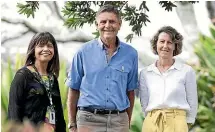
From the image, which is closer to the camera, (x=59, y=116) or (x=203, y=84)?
(x=59, y=116)

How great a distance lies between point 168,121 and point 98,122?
0.44 metres

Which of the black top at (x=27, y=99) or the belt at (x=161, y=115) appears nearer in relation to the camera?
the black top at (x=27, y=99)

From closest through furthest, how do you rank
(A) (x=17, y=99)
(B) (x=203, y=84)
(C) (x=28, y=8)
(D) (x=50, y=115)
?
(A) (x=17, y=99)
(D) (x=50, y=115)
(C) (x=28, y=8)
(B) (x=203, y=84)

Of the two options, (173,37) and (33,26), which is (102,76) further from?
(33,26)

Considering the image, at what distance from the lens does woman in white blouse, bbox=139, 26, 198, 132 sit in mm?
3250

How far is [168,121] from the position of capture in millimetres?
3252

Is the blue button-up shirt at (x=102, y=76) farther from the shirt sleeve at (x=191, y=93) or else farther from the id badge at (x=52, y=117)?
the shirt sleeve at (x=191, y=93)

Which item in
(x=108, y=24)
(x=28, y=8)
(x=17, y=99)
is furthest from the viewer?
(x=28, y=8)

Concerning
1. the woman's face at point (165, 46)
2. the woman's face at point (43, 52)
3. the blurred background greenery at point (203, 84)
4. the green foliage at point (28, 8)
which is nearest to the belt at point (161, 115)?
the woman's face at point (165, 46)

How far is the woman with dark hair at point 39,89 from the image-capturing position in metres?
2.95

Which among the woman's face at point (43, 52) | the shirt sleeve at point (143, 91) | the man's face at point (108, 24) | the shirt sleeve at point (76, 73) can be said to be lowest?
the shirt sleeve at point (143, 91)

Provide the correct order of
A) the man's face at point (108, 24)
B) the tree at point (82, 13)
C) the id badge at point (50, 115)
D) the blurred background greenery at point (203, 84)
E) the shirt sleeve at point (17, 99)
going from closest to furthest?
the shirt sleeve at point (17, 99) < the id badge at point (50, 115) < the man's face at point (108, 24) < the tree at point (82, 13) < the blurred background greenery at point (203, 84)

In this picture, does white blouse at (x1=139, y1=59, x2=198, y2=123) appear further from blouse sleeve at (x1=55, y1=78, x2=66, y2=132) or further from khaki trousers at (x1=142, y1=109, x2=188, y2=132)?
blouse sleeve at (x1=55, y1=78, x2=66, y2=132)

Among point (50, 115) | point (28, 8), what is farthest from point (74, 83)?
point (28, 8)
